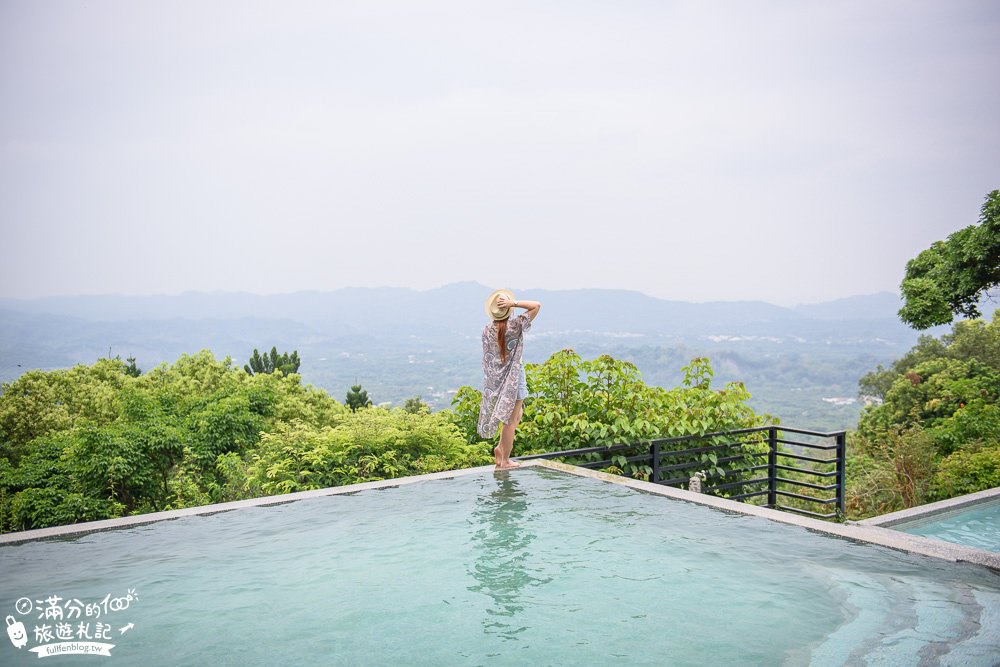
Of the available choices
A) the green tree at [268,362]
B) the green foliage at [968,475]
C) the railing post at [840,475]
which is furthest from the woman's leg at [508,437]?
the green tree at [268,362]

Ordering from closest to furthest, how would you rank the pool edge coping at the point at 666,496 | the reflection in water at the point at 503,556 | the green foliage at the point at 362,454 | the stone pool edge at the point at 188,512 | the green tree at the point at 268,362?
the reflection in water at the point at 503,556
the pool edge coping at the point at 666,496
the stone pool edge at the point at 188,512
the green foliage at the point at 362,454
the green tree at the point at 268,362

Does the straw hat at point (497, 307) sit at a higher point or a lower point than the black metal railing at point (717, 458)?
higher

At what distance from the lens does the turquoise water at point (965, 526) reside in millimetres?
6577

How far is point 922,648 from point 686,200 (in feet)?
397

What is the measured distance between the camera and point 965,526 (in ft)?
22.9

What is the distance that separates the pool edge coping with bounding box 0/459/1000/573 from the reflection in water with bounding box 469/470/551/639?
0.86 m

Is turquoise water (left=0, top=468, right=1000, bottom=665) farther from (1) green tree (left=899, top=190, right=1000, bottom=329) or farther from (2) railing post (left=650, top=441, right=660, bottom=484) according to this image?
(1) green tree (left=899, top=190, right=1000, bottom=329)

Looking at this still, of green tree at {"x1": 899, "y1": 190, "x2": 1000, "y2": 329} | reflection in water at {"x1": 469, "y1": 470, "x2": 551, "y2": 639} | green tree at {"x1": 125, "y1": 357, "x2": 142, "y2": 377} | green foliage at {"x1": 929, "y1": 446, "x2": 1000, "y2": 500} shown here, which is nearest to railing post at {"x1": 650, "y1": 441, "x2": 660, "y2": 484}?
reflection in water at {"x1": 469, "y1": 470, "x2": 551, "y2": 639}

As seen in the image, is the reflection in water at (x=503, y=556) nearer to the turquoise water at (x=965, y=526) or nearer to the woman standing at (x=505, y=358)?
the woman standing at (x=505, y=358)

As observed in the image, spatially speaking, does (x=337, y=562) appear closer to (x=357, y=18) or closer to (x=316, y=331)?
(x=357, y=18)

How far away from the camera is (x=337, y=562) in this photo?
176 inches

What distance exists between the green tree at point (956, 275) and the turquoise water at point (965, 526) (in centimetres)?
932

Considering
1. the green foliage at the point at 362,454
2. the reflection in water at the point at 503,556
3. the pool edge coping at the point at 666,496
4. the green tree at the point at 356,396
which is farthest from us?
the green tree at the point at 356,396

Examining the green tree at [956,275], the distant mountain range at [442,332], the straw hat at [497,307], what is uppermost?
the green tree at [956,275]
